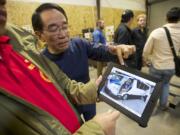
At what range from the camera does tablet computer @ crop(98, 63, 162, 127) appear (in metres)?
0.73

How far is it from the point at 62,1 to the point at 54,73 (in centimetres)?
411

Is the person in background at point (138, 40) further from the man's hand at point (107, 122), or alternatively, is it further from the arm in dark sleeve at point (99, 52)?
the man's hand at point (107, 122)

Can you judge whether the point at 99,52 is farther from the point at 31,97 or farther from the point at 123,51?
the point at 31,97

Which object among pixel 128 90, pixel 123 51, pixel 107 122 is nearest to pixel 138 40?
pixel 123 51

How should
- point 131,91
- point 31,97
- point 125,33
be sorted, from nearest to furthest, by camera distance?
1. point 31,97
2. point 131,91
3. point 125,33

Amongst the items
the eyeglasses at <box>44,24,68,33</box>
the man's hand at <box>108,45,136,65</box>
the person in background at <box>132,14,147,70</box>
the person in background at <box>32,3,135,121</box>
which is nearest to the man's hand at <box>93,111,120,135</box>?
the person in background at <box>32,3,135,121</box>

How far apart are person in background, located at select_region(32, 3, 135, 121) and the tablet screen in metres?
0.21

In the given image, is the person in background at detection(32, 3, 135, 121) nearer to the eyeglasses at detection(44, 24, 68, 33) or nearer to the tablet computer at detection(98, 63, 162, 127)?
the eyeglasses at detection(44, 24, 68, 33)

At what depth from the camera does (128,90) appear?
2.75 ft

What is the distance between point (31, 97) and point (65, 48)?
0.63 m

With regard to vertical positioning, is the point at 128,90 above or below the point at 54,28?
below

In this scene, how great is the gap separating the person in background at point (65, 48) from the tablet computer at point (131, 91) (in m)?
0.20

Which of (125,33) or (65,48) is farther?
(125,33)

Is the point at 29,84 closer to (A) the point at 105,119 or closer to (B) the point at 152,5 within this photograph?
(A) the point at 105,119
